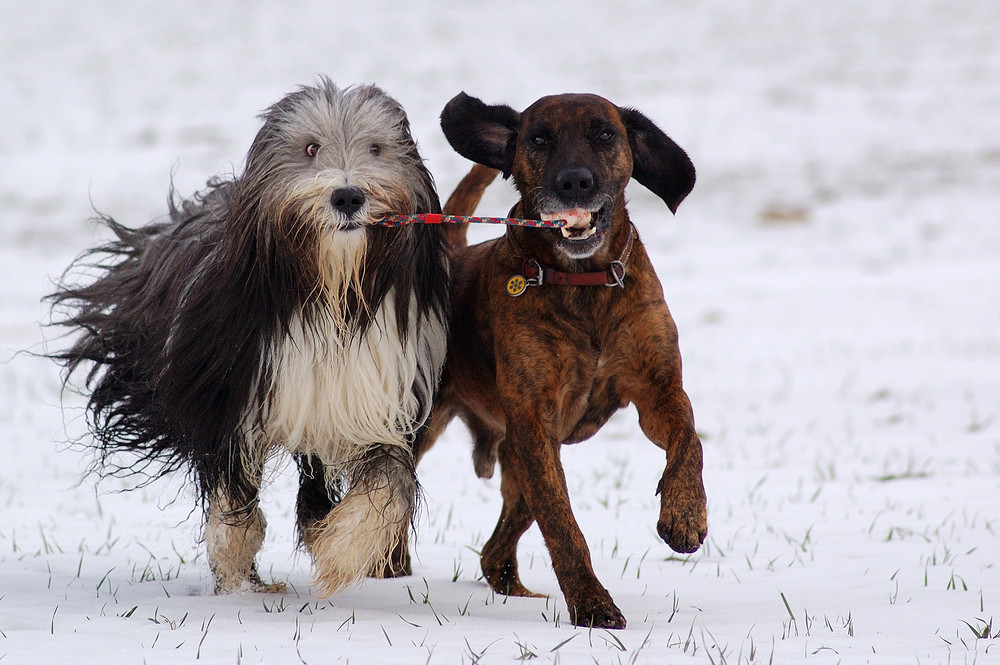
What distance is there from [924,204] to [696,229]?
12.2 ft

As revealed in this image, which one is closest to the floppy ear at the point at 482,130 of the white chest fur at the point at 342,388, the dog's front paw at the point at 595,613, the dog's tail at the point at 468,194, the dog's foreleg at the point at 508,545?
the dog's tail at the point at 468,194

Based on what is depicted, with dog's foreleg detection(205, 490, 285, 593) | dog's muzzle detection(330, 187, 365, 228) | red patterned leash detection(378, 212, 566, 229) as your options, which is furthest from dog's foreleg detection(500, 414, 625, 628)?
dog's foreleg detection(205, 490, 285, 593)

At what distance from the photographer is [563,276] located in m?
4.25

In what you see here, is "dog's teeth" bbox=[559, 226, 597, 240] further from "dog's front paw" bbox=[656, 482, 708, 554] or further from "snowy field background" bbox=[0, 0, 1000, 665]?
"snowy field background" bbox=[0, 0, 1000, 665]

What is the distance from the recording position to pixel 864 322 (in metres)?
13.0

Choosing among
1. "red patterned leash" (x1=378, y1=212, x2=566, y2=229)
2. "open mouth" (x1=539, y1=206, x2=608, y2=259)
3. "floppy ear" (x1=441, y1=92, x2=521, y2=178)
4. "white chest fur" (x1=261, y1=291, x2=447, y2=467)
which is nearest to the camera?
"red patterned leash" (x1=378, y1=212, x2=566, y2=229)

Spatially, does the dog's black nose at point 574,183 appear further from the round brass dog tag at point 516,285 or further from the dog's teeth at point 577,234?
the round brass dog tag at point 516,285

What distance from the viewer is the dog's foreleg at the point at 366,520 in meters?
4.09

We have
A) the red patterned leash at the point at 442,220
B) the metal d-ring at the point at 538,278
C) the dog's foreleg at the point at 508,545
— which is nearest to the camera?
the red patterned leash at the point at 442,220

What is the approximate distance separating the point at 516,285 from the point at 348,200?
0.78 m

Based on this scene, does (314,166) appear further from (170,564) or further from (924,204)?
(924,204)

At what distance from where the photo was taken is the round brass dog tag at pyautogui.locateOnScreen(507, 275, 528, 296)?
429 centimetres

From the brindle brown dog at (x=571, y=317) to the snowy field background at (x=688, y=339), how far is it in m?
0.43

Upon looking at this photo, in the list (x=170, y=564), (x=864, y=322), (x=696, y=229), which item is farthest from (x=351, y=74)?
(x=170, y=564)
